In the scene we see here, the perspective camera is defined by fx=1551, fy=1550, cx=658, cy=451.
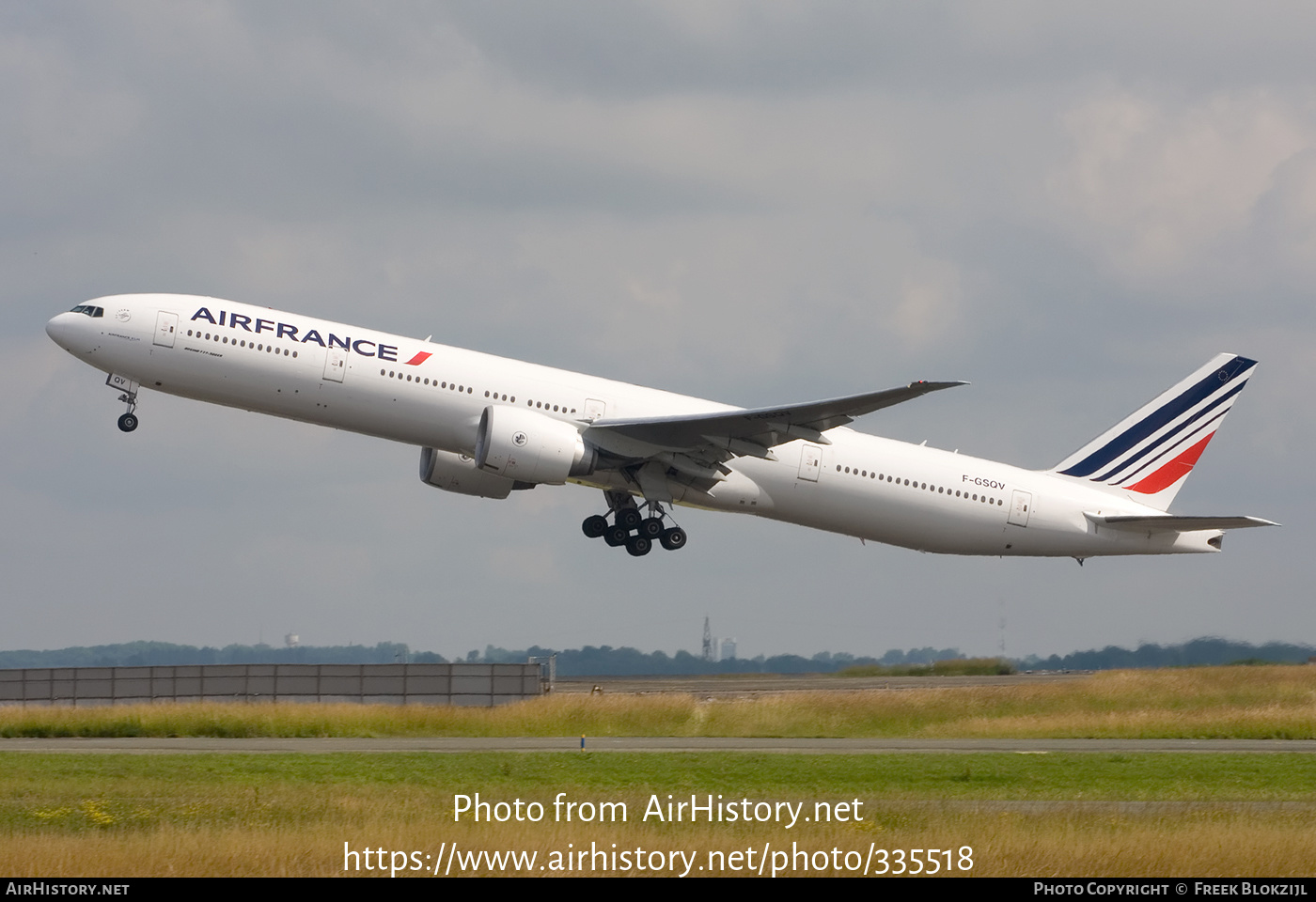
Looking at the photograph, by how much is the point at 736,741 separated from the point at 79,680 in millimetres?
23810

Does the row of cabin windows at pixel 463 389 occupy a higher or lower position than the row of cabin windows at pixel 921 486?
higher

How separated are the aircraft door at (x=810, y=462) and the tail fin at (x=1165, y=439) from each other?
9049 millimetres

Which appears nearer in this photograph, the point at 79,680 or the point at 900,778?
the point at 900,778

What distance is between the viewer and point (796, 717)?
3784 cm

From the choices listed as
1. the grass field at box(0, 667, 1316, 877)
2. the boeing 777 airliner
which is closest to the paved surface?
the grass field at box(0, 667, 1316, 877)

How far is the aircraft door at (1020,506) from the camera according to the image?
4219 centimetres

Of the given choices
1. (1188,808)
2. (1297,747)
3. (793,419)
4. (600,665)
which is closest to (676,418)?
(793,419)

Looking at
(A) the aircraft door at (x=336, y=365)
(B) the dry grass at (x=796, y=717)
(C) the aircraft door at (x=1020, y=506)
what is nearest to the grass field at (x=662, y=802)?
(B) the dry grass at (x=796, y=717)

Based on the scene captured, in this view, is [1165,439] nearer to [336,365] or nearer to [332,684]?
[336,365]

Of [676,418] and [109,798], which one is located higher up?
[676,418]

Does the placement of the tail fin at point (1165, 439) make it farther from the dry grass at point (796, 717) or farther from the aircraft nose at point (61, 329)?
the aircraft nose at point (61, 329)

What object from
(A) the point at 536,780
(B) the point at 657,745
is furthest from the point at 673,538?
(A) the point at 536,780
